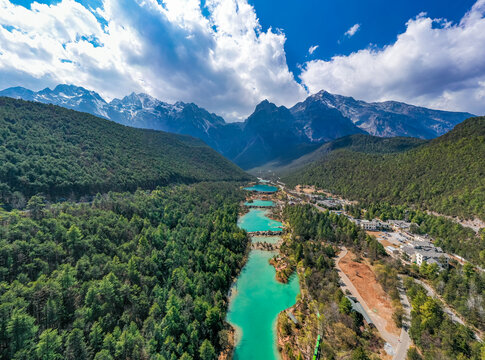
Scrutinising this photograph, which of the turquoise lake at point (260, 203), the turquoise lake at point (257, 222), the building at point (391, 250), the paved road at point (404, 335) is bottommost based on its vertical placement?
the turquoise lake at point (257, 222)

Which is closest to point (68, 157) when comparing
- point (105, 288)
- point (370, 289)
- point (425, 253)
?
point (105, 288)

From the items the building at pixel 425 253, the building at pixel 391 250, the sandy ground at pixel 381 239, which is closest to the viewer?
the building at pixel 425 253

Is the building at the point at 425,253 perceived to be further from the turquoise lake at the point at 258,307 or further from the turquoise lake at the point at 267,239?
the turquoise lake at the point at 267,239

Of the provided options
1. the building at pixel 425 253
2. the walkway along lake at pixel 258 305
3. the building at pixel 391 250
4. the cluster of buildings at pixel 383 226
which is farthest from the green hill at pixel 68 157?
the building at pixel 425 253

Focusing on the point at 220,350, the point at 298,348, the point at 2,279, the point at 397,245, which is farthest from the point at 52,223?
the point at 397,245

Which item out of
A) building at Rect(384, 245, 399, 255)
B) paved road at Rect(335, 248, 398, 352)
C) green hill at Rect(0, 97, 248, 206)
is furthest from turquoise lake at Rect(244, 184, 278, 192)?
paved road at Rect(335, 248, 398, 352)

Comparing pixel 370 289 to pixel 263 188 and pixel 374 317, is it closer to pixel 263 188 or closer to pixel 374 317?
pixel 374 317
